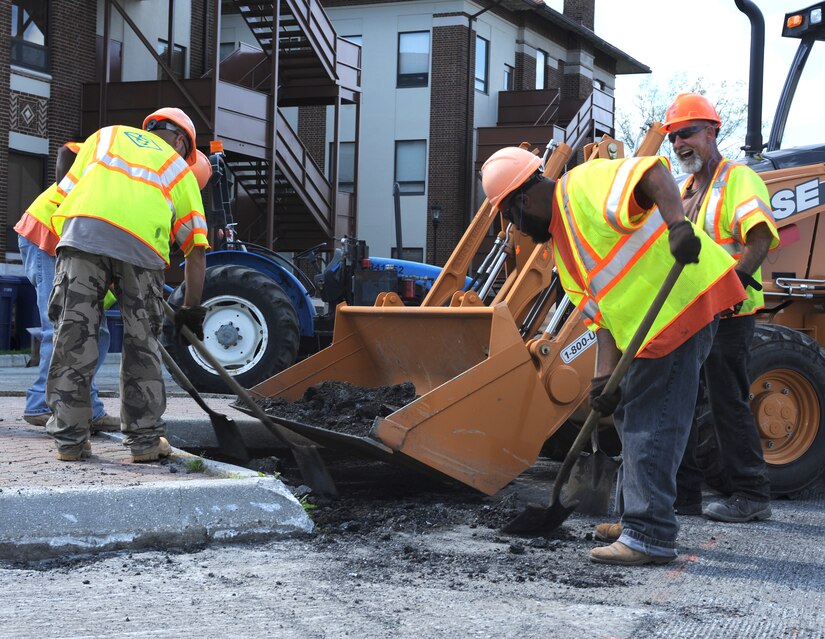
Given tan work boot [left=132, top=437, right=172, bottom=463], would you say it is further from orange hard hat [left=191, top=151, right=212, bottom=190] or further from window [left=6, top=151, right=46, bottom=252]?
window [left=6, top=151, right=46, bottom=252]

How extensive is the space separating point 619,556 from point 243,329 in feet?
18.0

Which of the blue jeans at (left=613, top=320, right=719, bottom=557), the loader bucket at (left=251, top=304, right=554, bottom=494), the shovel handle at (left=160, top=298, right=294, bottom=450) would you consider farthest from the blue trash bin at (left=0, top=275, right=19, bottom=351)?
Answer: the blue jeans at (left=613, top=320, right=719, bottom=557)

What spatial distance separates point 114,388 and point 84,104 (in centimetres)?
1038

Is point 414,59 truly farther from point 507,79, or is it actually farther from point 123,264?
point 123,264

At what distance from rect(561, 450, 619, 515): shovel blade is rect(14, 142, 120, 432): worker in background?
9.05 ft

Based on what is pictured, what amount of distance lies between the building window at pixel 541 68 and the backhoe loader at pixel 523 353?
27912 mm

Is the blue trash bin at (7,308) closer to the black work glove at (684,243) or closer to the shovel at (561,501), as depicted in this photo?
the shovel at (561,501)

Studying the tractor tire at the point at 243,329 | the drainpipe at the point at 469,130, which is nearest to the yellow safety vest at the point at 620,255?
the tractor tire at the point at 243,329

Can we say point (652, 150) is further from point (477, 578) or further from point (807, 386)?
point (477, 578)

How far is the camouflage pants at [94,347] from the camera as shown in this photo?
533 cm

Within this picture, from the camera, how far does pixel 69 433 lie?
5332mm

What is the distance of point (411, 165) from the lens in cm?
3153

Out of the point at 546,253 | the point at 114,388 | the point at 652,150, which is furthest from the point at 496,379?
the point at 114,388

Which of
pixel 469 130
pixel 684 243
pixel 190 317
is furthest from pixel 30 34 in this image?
pixel 684 243
